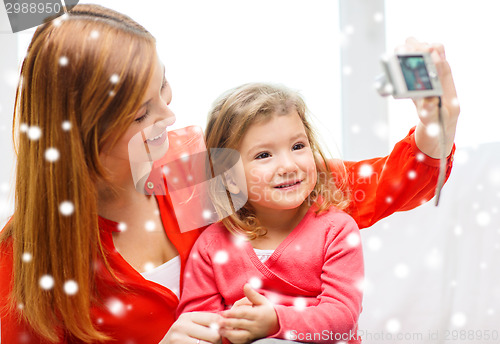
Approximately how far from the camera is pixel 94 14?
0.68m

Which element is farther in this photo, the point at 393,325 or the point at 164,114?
the point at 393,325

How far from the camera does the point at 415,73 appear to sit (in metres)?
0.53

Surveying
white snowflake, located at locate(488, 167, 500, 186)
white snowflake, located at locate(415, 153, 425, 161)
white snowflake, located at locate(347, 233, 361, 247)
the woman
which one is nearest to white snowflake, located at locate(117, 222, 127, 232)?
the woman

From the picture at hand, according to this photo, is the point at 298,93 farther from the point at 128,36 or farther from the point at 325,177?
the point at 128,36

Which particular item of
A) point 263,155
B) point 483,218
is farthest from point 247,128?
point 483,218

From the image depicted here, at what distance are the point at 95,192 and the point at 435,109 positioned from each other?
45 centimetres

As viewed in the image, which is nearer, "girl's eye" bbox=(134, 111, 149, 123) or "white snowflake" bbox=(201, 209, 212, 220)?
"girl's eye" bbox=(134, 111, 149, 123)

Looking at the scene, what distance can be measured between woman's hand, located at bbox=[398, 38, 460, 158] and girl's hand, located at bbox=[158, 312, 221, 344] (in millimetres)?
372

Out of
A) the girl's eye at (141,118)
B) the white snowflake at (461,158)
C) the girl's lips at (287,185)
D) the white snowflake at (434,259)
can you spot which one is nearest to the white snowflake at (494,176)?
the white snowflake at (461,158)

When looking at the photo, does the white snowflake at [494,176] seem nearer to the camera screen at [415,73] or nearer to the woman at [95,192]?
the woman at [95,192]

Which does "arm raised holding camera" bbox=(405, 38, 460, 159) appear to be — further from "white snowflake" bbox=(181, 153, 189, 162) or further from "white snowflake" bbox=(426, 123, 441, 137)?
"white snowflake" bbox=(181, 153, 189, 162)

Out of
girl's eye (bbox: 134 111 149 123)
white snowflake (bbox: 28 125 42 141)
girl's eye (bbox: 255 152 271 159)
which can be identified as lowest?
girl's eye (bbox: 255 152 271 159)

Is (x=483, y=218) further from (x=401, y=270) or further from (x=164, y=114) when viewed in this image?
(x=164, y=114)

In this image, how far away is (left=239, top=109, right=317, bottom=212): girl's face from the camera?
2.38 feet
